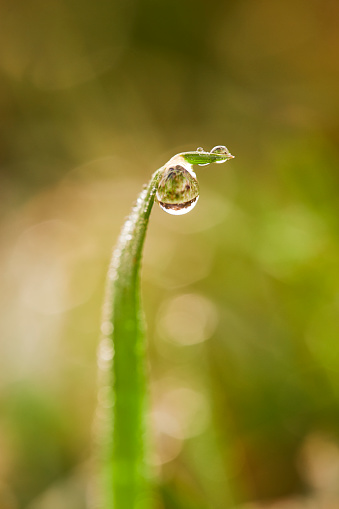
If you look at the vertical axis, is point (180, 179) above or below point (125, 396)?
above

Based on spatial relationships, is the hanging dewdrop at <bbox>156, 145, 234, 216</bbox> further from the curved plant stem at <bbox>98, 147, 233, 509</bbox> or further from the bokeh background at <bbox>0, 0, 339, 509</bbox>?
the bokeh background at <bbox>0, 0, 339, 509</bbox>

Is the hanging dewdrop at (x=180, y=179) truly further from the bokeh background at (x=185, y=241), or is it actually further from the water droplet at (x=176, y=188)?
the bokeh background at (x=185, y=241)

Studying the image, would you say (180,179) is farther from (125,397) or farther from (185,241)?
(185,241)

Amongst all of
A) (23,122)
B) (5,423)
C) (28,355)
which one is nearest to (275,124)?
(23,122)

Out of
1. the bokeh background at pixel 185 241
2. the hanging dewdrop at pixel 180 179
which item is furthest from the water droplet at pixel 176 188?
the bokeh background at pixel 185 241

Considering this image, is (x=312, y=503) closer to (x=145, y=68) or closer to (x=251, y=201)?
(x=251, y=201)

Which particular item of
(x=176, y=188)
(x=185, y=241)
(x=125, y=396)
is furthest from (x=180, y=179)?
(x=185, y=241)

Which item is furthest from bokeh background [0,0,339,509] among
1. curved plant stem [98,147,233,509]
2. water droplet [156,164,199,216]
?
water droplet [156,164,199,216]
